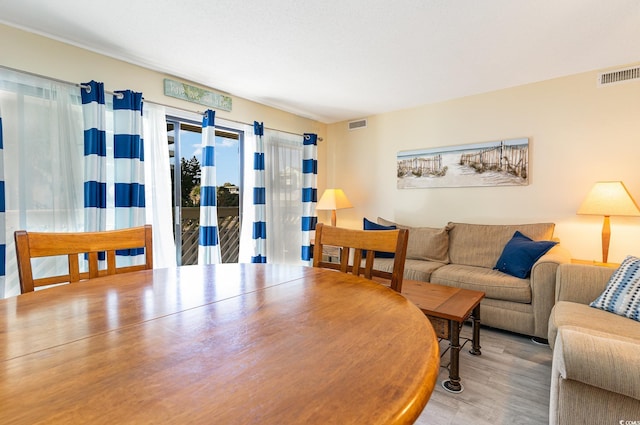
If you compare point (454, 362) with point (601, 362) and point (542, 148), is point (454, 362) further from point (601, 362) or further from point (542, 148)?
point (542, 148)

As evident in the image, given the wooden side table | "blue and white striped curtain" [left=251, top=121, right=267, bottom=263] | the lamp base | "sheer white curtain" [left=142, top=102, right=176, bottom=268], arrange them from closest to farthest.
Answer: the wooden side table, the lamp base, "sheer white curtain" [left=142, top=102, right=176, bottom=268], "blue and white striped curtain" [left=251, top=121, right=267, bottom=263]

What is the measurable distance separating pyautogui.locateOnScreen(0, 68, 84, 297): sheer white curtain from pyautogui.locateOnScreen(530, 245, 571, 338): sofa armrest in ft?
11.5

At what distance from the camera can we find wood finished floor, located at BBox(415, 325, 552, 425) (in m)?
1.63

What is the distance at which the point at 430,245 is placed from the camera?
3434mm

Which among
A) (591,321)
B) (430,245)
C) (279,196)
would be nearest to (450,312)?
(591,321)

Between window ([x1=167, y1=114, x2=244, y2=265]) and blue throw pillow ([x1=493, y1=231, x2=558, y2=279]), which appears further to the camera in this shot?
window ([x1=167, y1=114, x2=244, y2=265])

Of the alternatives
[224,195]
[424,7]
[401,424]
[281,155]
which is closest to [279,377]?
[401,424]

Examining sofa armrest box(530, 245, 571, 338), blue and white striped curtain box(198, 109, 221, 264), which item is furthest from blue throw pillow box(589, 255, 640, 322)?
blue and white striped curtain box(198, 109, 221, 264)

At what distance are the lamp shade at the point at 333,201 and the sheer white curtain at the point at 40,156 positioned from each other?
2551mm

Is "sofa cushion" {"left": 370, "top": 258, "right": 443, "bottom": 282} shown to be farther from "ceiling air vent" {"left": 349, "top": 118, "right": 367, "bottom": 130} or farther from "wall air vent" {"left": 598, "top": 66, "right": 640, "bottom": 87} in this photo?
"wall air vent" {"left": 598, "top": 66, "right": 640, "bottom": 87}

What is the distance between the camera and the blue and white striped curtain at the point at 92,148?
235 cm

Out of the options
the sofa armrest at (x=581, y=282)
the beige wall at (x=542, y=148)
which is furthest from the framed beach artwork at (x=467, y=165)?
the sofa armrest at (x=581, y=282)

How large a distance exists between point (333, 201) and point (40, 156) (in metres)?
2.87

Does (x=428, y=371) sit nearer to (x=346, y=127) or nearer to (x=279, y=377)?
(x=279, y=377)
